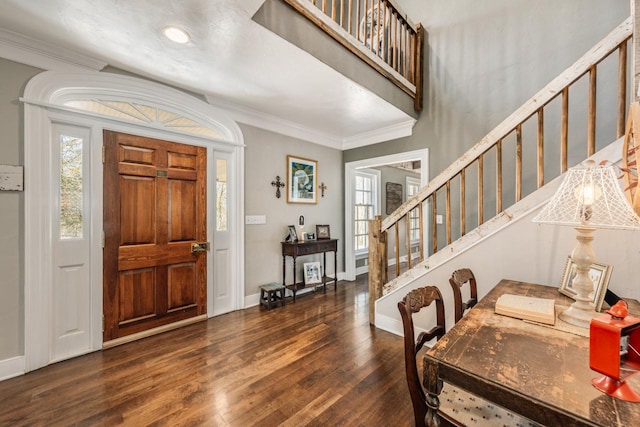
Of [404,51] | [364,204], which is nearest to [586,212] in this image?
[404,51]

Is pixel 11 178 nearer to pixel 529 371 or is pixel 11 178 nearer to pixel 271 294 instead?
pixel 271 294

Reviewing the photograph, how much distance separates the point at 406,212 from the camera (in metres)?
2.53

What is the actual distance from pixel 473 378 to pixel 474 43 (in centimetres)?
381

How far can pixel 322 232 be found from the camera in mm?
4195

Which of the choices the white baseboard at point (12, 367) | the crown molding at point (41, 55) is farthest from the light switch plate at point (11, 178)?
the white baseboard at point (12, 367)

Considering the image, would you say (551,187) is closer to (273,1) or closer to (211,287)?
(273,1)

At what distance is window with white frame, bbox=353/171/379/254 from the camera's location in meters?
5.28

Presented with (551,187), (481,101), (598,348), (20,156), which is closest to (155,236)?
(20,156)

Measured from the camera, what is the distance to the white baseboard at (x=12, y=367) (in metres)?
1.92

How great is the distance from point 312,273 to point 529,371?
10.7 ft

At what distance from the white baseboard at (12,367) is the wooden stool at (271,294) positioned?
208 centimetres

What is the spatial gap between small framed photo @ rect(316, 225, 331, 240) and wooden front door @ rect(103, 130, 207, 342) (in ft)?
5.71

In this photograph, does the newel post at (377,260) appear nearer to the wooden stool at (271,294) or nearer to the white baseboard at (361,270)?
the wooden stool at (271,294)

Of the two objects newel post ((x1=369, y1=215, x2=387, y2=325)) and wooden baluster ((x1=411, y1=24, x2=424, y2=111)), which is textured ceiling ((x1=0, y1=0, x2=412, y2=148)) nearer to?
wooden baluster ((x1=411, y1=24, x2=424, y2=111))
